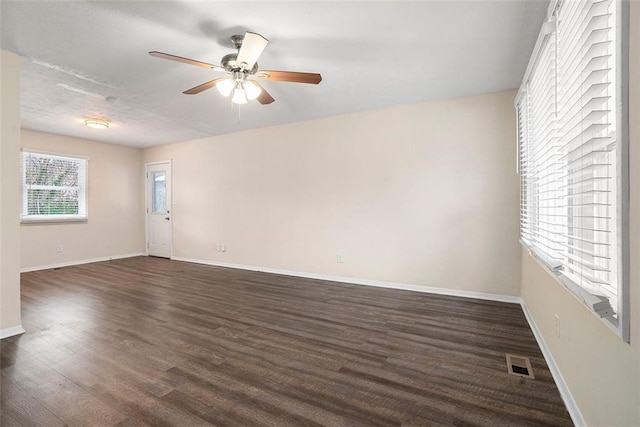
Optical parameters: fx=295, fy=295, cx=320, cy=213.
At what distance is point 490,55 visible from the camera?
262cm

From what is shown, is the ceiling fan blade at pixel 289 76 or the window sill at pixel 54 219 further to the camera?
the window sill at pixel 54 219

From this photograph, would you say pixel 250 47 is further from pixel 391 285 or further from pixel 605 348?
pixel 391 285

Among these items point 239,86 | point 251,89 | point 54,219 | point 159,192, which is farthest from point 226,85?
point 54,219

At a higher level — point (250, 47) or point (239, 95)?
point (250, 47)

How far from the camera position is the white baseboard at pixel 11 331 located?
8.43 feet

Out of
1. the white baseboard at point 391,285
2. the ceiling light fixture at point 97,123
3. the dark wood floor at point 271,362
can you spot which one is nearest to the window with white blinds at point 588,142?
the dark wood floor at point 271,362

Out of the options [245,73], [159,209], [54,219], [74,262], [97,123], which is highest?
[97,123]

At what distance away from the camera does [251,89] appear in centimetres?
262

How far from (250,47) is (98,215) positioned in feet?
18.9

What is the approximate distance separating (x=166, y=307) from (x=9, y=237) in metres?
1.49

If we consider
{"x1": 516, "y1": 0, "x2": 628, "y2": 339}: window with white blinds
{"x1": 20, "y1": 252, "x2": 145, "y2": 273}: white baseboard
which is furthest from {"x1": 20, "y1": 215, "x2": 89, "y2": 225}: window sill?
{"x1": 516, "y1": 0, "x2": 628, "y2": 339}: window with white blinds

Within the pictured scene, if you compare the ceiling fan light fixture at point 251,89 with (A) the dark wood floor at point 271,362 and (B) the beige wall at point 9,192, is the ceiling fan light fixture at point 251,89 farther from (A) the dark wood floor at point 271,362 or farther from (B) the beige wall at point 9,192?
(A) the dark wood floor at point 271,362

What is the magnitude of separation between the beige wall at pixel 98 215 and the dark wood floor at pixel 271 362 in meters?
2.11

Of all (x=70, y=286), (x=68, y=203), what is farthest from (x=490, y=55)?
(x=68, y=203)
